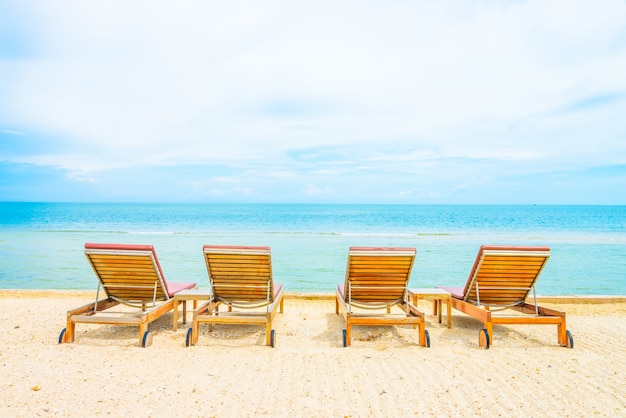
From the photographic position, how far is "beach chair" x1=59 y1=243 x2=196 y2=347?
5320 millimetres

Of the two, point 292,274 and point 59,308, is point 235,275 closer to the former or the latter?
point 59,308

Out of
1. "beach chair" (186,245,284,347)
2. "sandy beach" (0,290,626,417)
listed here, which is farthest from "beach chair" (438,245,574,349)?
"beach chair" (186,245,284,347)

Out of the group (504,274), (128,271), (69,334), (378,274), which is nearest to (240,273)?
(128,271)

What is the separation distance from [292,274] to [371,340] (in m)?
7.46

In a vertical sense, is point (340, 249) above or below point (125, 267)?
below

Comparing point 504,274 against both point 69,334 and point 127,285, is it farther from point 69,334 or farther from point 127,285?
point 69,334

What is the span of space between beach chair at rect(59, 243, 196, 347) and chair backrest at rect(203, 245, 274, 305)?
70cm

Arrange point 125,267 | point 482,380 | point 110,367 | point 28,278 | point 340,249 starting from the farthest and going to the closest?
point 340,249, point 28,278, point 125,267, point 110,367, point 482,380

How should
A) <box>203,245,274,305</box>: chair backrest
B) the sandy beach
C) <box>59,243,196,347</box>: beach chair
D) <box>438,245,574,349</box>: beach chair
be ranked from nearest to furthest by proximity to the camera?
the sandy beach → <box>59,243,196,347</box>: beach chair → <box>438,245,574,349</box>: beach chair → <box>203,245,274,305</box>: chair backrest

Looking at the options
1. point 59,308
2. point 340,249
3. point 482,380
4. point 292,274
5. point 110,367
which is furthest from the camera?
point 340,249

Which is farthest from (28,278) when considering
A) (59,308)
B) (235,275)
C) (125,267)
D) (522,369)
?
(522,369)

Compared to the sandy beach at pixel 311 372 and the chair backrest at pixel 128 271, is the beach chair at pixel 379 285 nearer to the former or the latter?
the sandy beach at pixel 311 372

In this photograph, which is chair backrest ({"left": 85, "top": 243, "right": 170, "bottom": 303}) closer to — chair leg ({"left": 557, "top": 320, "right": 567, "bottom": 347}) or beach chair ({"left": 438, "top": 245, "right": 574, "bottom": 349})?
beach chair ({"left": 438, "top": 245, "right": 574, "bottom": 349})

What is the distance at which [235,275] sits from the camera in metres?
5.82
